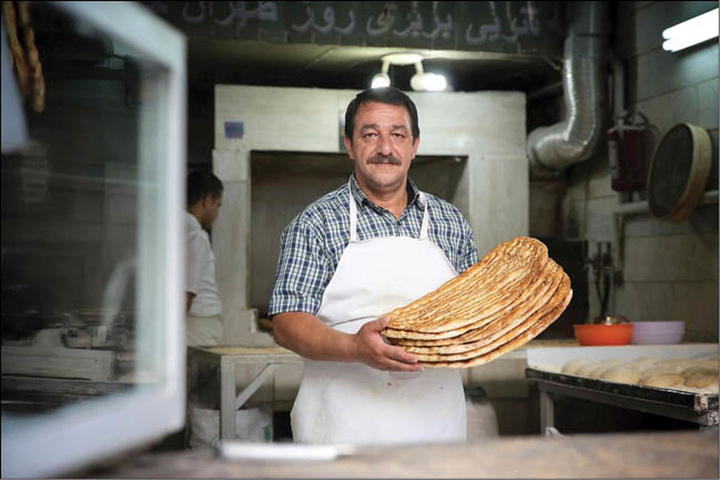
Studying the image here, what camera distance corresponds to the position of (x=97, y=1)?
107cm

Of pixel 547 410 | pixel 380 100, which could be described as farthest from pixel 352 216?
pixel 547 410

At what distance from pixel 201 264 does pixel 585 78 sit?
7.84ft

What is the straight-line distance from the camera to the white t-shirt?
448 cm

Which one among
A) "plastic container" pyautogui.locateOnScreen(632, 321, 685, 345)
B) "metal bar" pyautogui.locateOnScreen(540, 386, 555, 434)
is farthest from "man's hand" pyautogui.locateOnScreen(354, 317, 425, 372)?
"plastic container" pyautogui.locateOnScreen(632, 321, 685, 345)

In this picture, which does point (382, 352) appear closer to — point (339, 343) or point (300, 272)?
point (339, 343)

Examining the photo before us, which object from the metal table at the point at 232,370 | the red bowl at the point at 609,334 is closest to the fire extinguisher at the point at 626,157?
the red bowl at the point at 609,334

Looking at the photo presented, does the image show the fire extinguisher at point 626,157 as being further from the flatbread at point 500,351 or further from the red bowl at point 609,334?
the flatbread at point 500,351

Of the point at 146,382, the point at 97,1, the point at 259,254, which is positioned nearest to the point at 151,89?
the point at 97,1

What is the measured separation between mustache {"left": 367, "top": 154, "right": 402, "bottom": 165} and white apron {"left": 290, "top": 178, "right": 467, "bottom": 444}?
0.41 ft

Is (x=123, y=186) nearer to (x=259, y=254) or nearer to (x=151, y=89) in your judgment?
(x=151, y=89)

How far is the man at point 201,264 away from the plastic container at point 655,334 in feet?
6.95

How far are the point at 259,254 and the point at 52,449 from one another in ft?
17.3

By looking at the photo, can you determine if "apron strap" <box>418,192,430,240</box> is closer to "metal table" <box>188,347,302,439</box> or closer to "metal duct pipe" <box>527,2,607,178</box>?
"metal table" <box>188,347,302,439</box>

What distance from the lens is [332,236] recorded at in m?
2.32
